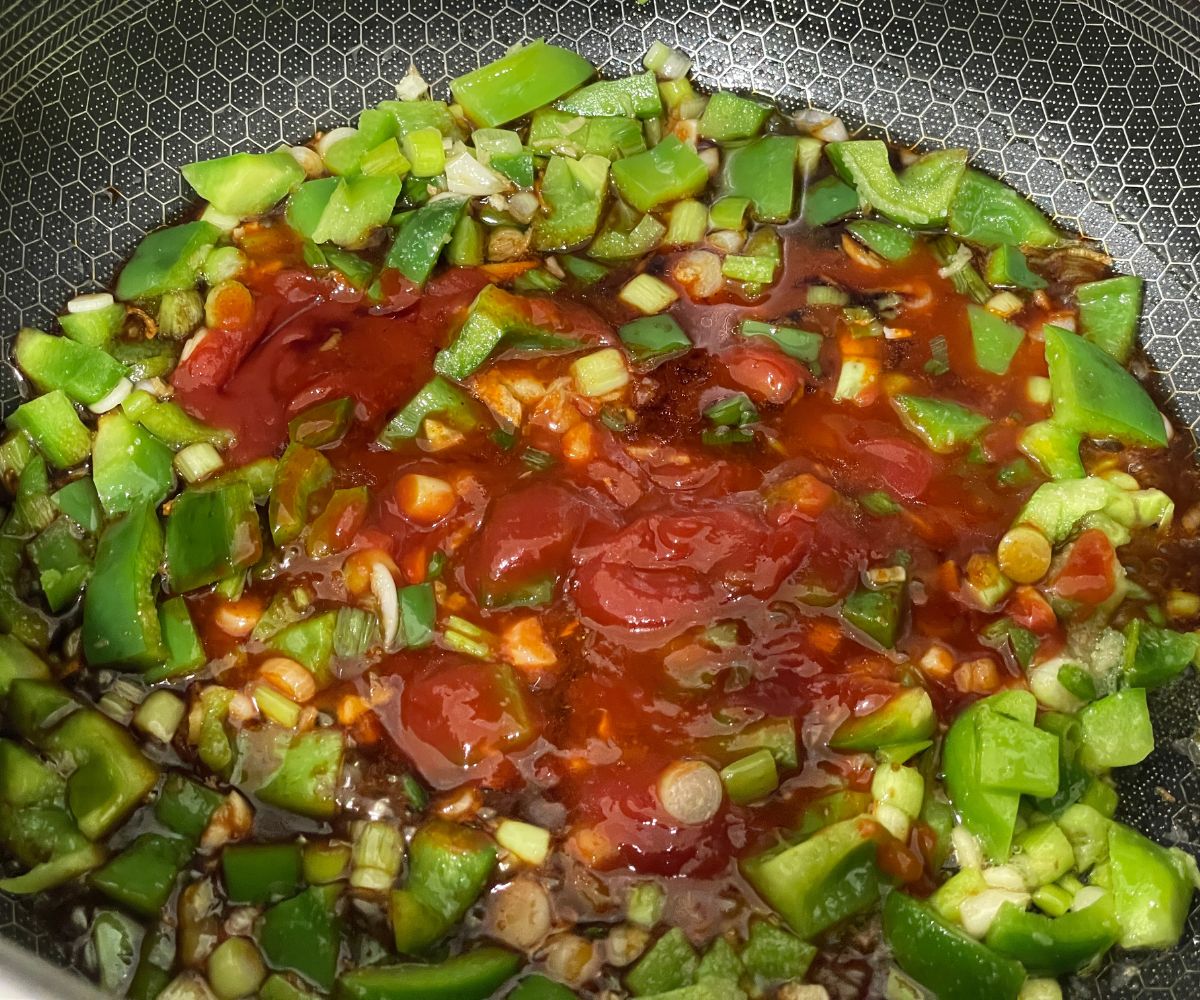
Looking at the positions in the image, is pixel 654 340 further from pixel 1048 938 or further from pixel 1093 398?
pixel 1048 938

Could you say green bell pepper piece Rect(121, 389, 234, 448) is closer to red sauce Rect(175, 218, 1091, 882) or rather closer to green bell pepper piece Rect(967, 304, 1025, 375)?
red sauce Rect(175, 218, 1091, 882)

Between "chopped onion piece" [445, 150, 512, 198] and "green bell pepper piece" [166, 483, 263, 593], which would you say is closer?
"green bell pepper piece" [166, 483, 263, 593]

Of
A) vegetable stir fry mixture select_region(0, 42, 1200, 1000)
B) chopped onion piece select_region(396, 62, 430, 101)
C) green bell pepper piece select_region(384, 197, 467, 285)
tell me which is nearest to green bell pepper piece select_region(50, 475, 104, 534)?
vegetable stir fry mixture select_region(0, 42, 1200, 1000)

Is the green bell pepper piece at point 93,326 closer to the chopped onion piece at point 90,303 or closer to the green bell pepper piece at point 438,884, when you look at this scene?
the chopped onion piece at point 90,303

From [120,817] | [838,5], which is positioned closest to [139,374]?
[120,817]

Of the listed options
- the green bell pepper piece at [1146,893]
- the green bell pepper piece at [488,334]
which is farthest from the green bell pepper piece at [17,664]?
the green bell pepper piece at [1146,893]

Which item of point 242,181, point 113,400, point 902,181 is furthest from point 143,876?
point 902,181
